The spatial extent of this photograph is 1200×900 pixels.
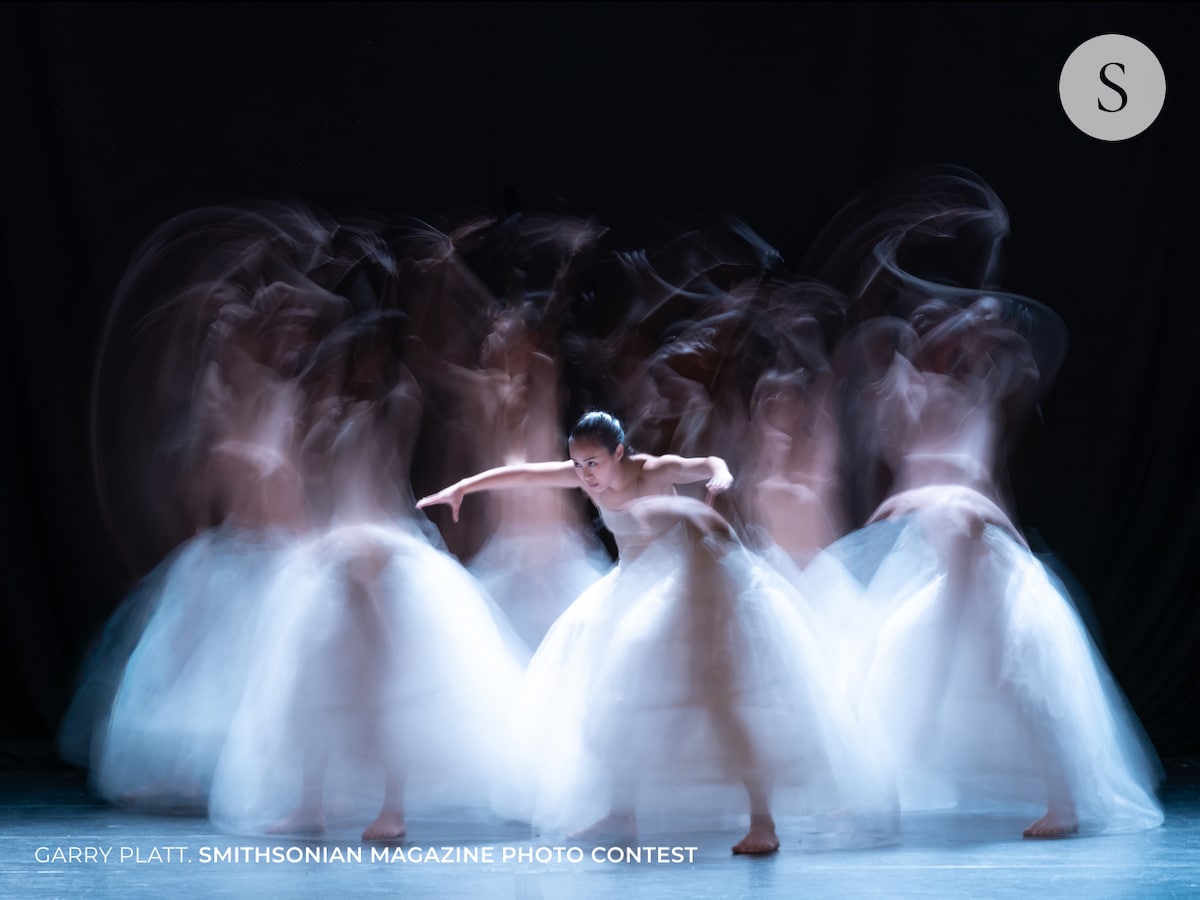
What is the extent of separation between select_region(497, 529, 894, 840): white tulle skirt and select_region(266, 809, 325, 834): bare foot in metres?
0.51

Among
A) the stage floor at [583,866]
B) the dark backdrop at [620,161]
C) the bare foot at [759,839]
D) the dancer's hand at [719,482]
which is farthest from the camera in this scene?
the dark backdrop at [620,161]

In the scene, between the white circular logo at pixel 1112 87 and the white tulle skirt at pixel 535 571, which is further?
the white circular logo at pixel 1112 87

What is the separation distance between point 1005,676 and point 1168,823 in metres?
0.55

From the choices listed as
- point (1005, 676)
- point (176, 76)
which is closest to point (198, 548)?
point (176, 76)

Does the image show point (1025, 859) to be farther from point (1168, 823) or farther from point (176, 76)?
point (176, 76)

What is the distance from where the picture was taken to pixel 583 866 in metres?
2.85

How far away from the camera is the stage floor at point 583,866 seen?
264cm

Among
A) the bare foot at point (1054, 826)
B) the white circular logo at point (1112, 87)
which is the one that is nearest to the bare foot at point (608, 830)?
the bare foot at point (1054, 826)

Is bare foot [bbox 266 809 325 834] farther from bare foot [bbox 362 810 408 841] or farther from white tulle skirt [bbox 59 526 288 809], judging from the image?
white tulle skirt [bbox 59 526 288 809]

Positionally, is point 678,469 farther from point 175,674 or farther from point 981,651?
point 175,674

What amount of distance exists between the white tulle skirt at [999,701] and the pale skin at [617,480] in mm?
657

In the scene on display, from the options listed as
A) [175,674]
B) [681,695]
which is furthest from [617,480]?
[175,674]

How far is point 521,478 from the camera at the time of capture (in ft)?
11.2

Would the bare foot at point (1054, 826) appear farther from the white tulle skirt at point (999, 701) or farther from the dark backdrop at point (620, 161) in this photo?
the dark backdrop at point (620, 161)
